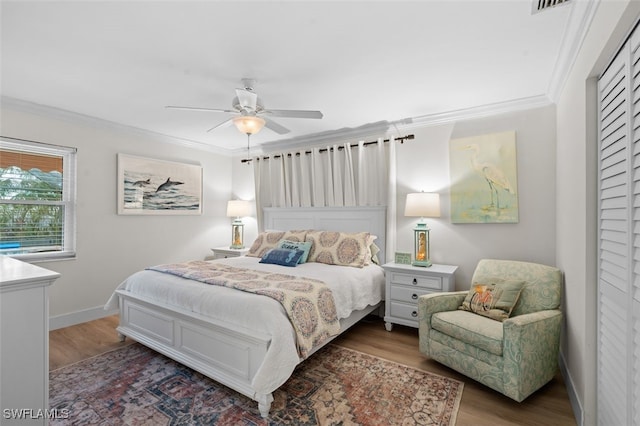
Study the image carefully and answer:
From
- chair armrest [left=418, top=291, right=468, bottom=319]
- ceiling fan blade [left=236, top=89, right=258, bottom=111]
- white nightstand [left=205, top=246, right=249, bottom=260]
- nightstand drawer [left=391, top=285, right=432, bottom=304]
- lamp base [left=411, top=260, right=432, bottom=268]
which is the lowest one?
nightstand drawer [left=391, top=285, right=432, bottom=304]

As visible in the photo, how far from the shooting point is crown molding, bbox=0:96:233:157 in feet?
10.3

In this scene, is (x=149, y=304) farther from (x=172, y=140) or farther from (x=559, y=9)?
(x=559, y=9)

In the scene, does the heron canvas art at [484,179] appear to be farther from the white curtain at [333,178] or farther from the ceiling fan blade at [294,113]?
the ceiling fan blade at [294,113]

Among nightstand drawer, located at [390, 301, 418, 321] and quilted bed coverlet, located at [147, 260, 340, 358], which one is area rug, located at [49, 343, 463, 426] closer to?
quilted bed coverlet, located at [147, 260, 340, 358]

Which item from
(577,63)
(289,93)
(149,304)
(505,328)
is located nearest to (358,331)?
(505,328)

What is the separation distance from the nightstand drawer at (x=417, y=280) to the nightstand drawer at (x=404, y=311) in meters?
0.23

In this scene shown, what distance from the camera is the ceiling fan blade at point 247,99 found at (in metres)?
2.49

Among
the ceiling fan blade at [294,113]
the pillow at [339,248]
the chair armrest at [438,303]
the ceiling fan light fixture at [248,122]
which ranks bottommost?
the chair armrest at [438,303]

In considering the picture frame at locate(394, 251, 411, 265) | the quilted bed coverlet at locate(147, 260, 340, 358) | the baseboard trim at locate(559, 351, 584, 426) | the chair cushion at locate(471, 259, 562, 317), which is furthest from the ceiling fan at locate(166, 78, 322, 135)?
the baseboard trim at locate(559, 351, 584, 426)

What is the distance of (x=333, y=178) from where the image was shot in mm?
Answer: 4262

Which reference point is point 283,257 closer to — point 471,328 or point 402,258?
point 402,258

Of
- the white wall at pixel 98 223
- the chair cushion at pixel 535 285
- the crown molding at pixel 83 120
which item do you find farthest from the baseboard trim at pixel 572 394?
the crown molding at pixel 83 120

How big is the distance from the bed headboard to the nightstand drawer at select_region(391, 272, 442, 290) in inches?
17.7

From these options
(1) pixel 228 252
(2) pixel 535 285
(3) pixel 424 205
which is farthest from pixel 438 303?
(1) pixel 228 252
